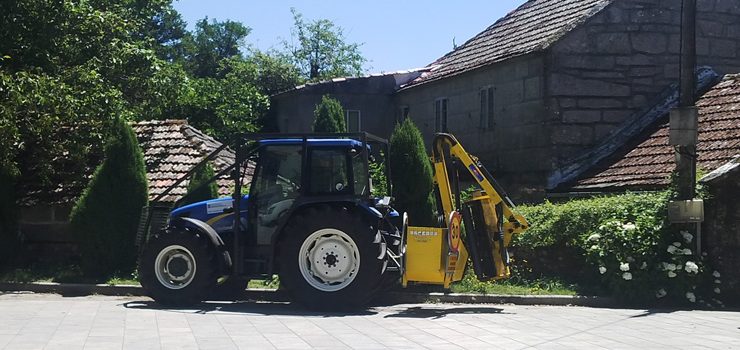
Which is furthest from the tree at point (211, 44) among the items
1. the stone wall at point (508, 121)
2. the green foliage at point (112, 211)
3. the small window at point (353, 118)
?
the green foliage at point (112, 211)

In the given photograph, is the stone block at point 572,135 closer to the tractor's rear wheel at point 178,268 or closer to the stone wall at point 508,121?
the stone wall at point 508,121

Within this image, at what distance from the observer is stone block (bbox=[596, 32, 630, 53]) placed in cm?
1956

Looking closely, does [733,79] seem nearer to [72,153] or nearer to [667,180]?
[667,180]

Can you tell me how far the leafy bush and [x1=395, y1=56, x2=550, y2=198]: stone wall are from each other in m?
4.05

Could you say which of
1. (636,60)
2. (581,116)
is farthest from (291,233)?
(636,60)

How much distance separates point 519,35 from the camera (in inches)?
871

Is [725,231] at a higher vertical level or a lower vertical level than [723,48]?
lower

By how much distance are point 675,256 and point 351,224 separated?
205 inches

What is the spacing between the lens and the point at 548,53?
1905 centimetres

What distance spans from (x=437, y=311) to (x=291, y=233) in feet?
8.03

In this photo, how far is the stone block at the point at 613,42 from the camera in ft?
64.2

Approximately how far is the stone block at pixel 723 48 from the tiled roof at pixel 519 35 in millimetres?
3065

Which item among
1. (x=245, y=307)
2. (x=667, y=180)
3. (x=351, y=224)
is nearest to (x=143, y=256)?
(x=245, y=307)

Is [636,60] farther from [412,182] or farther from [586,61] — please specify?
[412,182]
